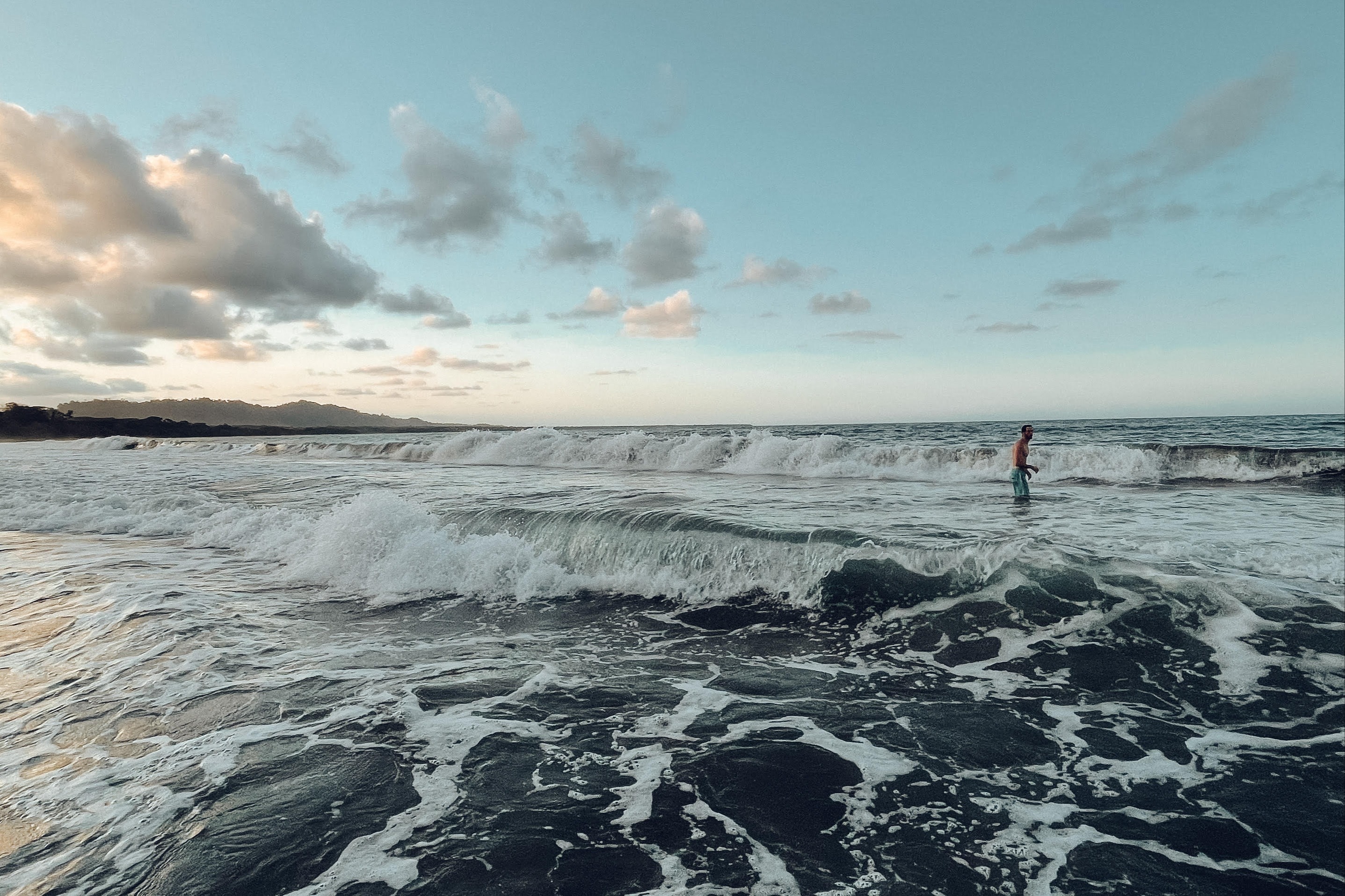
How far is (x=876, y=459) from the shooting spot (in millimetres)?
24188

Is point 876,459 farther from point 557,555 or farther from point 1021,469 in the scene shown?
point 557,555

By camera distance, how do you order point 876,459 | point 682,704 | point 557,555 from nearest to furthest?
point 682,704
point 557,555
point 876,459

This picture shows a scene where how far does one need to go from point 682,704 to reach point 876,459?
2054 centimetres

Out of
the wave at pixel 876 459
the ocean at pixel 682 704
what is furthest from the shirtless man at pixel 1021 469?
the wave at pixel 876 459

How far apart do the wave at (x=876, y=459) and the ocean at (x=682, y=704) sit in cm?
911

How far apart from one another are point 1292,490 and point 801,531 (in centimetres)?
1543

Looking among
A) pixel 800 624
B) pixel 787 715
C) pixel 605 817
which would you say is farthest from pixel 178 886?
pixel 800 624

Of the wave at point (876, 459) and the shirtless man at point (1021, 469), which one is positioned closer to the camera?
the shirtless man at point (1021, 469)

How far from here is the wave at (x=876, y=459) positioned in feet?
66.8

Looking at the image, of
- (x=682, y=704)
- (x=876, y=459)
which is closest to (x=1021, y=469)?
(x=876, y=459)

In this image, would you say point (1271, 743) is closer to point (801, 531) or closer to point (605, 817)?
point (605, 817)

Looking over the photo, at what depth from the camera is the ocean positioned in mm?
3334

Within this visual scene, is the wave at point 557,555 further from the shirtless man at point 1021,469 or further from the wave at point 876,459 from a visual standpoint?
the wave at point 876,459

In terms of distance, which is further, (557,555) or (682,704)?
(557,555)
